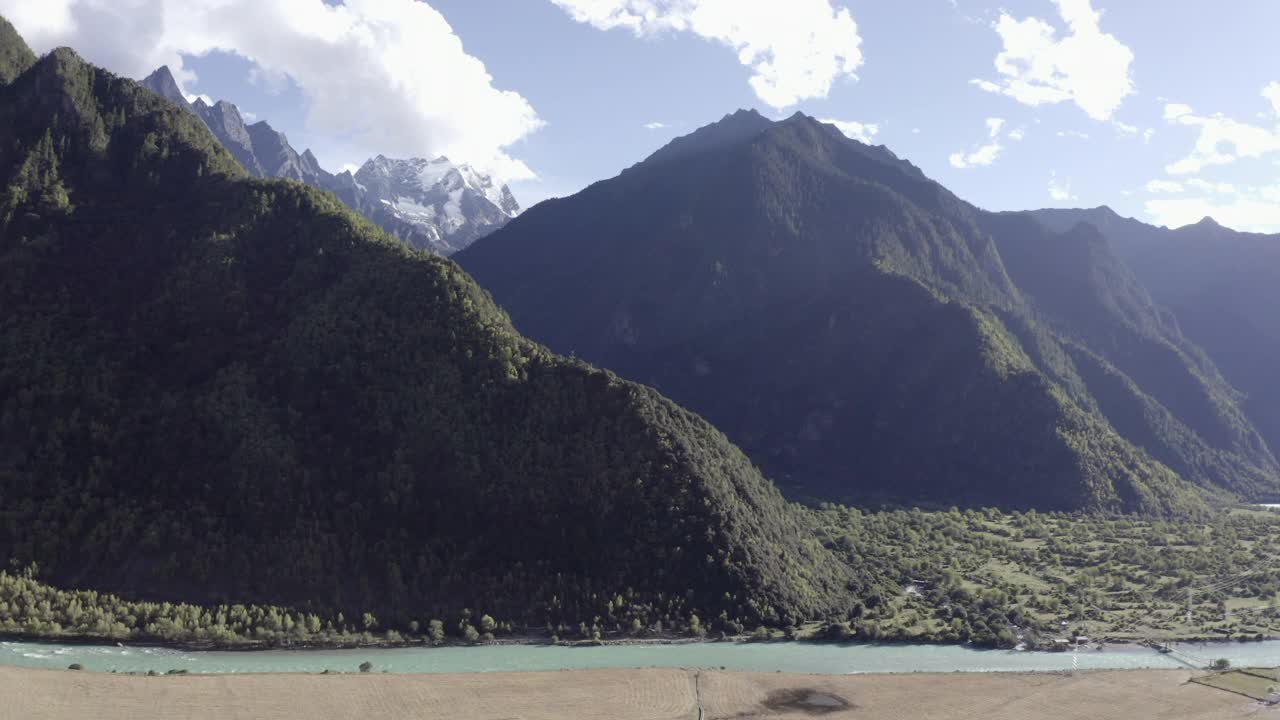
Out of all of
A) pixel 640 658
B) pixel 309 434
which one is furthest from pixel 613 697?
pixel 309 434

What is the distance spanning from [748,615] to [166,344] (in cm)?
9600

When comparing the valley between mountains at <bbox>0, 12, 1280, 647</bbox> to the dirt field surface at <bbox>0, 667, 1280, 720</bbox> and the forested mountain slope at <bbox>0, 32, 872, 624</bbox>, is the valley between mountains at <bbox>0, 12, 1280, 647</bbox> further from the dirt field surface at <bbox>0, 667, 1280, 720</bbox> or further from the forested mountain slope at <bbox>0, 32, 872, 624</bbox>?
the dirt field surface at <bbox>0, 667, 1280, 720</bbox>

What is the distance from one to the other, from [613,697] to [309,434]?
67.0 meters

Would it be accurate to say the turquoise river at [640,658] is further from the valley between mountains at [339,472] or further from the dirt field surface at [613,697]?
the dirt field surface at [613,697]

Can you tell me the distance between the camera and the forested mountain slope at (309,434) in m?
124

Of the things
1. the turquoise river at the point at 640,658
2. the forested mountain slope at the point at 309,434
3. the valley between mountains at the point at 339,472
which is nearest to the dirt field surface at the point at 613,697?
the turquoise river at the point at 640,658

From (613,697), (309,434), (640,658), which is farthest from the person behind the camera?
(309,434)

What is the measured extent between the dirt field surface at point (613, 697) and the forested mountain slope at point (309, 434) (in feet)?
66.2

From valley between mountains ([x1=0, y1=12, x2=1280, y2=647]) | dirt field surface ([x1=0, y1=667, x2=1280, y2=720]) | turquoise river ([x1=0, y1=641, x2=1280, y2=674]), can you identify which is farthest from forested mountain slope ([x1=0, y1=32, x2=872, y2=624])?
dirt field surface ([x1=0, y1=667, x2=1280, y2=720])

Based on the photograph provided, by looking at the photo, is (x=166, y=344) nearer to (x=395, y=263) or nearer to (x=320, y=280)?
(x=320, y=280)

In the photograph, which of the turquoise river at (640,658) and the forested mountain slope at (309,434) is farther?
the forested mountain slope at (309,434)

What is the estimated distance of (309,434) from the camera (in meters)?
143

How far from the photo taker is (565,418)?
473ft

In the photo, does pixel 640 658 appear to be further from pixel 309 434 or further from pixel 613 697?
pixel 309 434
